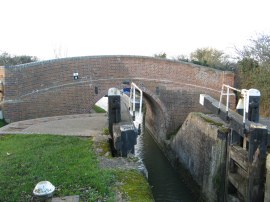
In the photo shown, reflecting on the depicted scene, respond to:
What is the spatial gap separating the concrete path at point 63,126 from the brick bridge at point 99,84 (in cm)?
143

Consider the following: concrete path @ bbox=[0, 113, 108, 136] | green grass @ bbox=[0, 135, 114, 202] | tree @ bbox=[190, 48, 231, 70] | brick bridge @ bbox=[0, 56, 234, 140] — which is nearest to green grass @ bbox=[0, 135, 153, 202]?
green grass @ bbox=[0, 135, 114, 202]

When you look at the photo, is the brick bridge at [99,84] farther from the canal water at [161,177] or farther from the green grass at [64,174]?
the green grass at [64,174]

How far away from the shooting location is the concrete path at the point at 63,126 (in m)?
9.84

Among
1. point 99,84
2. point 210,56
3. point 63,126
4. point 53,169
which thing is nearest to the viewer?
point 53,169

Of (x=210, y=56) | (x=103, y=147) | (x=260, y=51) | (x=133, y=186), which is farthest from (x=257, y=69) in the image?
(x=133, y=186)

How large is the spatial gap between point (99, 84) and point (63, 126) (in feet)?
13.9

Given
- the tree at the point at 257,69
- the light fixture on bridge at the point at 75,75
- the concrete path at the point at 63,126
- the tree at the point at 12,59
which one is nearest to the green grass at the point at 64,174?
the concrete path at the point at 63,126

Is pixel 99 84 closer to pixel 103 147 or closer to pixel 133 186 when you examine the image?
pixel 103 147

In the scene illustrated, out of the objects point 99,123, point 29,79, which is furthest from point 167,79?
point 29,79

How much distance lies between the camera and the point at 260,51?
16375 mm

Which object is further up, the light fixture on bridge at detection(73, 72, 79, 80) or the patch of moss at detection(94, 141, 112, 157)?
the light fixture on bridge at detection(73, 72, 79, 80)

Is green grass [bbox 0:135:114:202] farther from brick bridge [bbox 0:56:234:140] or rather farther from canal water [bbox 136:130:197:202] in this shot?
brick bridge [bbox 0:56:234:140]

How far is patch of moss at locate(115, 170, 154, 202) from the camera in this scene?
4902 millimetres

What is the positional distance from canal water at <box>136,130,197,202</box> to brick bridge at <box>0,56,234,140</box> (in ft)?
3.69
